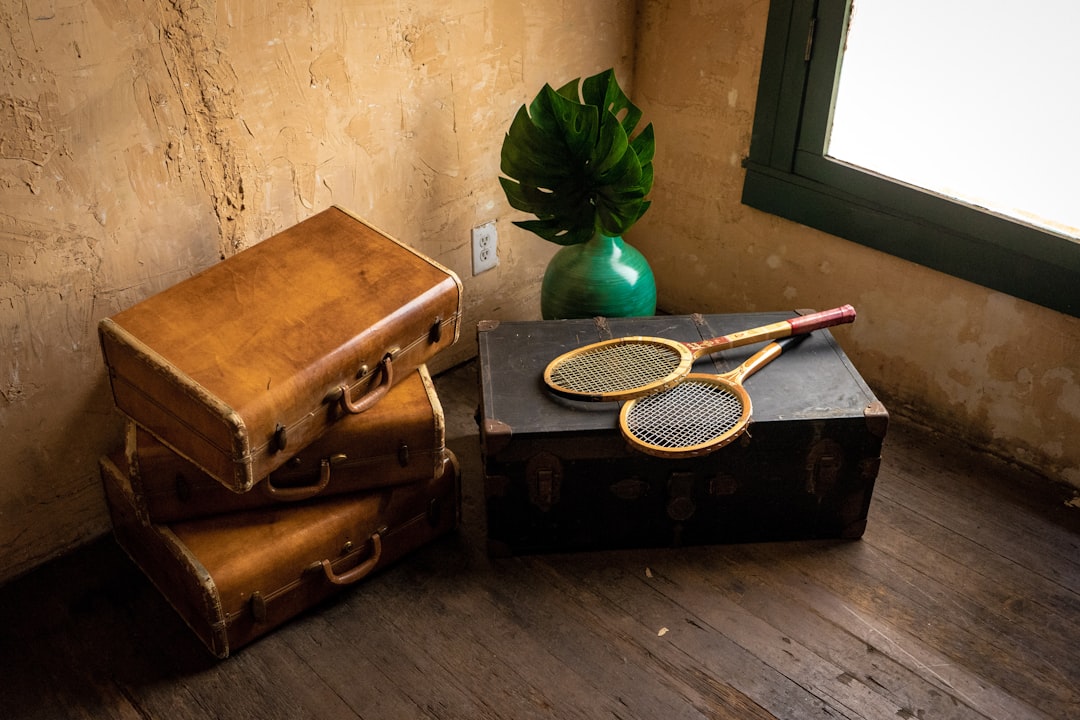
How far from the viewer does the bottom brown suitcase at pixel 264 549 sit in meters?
1.58

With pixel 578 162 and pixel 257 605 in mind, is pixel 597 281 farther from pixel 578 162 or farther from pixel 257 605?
pixel 257 605

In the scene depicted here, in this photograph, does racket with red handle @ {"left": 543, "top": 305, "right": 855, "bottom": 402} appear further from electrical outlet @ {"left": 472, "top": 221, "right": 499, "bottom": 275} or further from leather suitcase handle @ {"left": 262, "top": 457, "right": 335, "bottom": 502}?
electrical outlet @ {"left": 472, "top": 221, "right": 499, "bottom": 275}

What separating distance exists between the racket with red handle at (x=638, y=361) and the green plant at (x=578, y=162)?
0.33 meters

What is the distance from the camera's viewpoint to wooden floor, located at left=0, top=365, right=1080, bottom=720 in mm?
1571

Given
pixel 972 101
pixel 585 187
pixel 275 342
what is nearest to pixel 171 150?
pixel 275 342

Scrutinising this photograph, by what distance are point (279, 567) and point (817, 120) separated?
4.79 ft

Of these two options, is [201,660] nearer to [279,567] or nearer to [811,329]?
[279,567]

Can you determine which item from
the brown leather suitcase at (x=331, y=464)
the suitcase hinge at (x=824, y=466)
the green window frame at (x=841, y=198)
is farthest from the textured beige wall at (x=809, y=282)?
the brown leather suitcase at (x=331, y=464)

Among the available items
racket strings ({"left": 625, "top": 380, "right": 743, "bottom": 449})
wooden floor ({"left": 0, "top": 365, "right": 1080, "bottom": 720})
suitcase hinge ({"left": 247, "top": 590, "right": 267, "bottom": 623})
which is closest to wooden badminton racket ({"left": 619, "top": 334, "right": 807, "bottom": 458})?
racket strings ({"left": 625, "top": 380, "right": 743, "bottom": 449})

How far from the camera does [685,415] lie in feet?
5.59

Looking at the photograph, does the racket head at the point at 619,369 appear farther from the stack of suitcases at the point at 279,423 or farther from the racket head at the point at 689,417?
the stack of suitcases at the point at 279,423

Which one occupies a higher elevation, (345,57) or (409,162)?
(345,57)

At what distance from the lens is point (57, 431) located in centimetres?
175

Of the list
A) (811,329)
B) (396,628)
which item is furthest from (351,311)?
(811,329)
